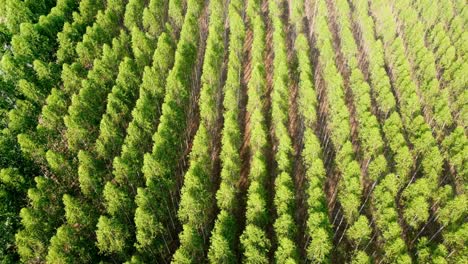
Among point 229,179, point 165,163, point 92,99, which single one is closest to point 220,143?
Answer: point 165,163

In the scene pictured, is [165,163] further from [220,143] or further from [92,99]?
[92,99]

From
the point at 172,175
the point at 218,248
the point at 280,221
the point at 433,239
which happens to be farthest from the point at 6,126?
the point at 433,239

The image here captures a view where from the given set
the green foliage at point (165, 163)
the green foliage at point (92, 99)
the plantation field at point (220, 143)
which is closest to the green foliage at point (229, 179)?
the plantation field at point (220, 143)

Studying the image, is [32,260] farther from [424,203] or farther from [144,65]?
[424,203]

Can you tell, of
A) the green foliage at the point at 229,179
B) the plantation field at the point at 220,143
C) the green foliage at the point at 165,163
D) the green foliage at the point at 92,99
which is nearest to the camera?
the green foliage at the point at 229,179

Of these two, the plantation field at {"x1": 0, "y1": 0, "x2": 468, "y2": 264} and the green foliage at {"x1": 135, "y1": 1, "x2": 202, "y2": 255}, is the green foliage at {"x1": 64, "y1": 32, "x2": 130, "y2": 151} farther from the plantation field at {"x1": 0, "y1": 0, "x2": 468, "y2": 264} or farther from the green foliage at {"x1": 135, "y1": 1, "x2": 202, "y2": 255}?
the green foliage at {"x1": 135, "y1": 1, "x2": 202, "y2": 255}

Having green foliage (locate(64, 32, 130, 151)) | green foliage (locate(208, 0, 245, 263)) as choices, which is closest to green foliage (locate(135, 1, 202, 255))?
green foliage (locate(208, 0, 245, 263))

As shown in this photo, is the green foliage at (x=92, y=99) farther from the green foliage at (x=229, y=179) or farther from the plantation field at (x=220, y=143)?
the green foliage at (x=229, y=179)

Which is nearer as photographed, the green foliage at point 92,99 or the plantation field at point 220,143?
the plantation field at point 220,143
